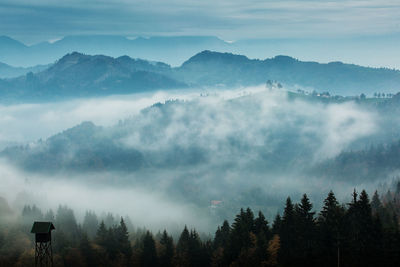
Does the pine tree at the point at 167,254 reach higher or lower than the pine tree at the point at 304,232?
lower

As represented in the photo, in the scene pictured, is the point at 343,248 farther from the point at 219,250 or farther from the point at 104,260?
the point at 104,260

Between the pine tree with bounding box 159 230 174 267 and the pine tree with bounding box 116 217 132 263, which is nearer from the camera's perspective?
the pine tree with bounding box 159 230 174 267

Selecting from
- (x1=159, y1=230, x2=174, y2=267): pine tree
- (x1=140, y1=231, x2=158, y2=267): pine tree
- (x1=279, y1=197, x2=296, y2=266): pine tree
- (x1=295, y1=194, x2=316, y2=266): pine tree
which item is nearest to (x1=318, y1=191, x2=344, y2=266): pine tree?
(x1=295, y1=194, x2=316, y2=266): pine tree

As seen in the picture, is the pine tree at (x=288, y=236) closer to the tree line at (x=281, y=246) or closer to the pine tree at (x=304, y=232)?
the tree line at (x=281, y=246)

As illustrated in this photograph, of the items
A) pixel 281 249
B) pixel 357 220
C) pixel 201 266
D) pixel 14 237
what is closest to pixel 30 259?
pixel 14 237

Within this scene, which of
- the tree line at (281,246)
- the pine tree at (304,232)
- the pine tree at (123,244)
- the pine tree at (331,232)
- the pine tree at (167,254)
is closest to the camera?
the tree line at (281,246)

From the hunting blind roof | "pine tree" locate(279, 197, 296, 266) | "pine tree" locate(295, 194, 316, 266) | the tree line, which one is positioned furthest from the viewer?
"pine tree" locate(279, 197, 296, 266)

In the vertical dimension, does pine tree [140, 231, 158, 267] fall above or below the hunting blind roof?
below

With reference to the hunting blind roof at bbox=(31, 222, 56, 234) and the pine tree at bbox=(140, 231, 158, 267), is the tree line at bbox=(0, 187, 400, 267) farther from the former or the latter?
the hunting blind roof at bbox=(31, 222, 56, 234)

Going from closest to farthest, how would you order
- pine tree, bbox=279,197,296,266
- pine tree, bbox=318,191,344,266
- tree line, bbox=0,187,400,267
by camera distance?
1. tree line, bbox=0,187,400,267
2. pine tree, bbox=318,191,344,266
3. pine tree, bbox=279,197,296,266

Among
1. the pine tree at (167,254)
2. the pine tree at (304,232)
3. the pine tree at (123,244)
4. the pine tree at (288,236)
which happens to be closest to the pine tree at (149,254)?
the pine tree at (167,254)

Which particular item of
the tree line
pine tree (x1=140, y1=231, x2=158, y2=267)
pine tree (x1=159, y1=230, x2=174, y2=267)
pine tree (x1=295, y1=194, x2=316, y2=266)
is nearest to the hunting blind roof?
the tree line

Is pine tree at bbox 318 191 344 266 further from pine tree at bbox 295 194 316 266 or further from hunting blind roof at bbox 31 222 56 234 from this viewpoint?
hunting blind roof at bbox 31 222 56 234
